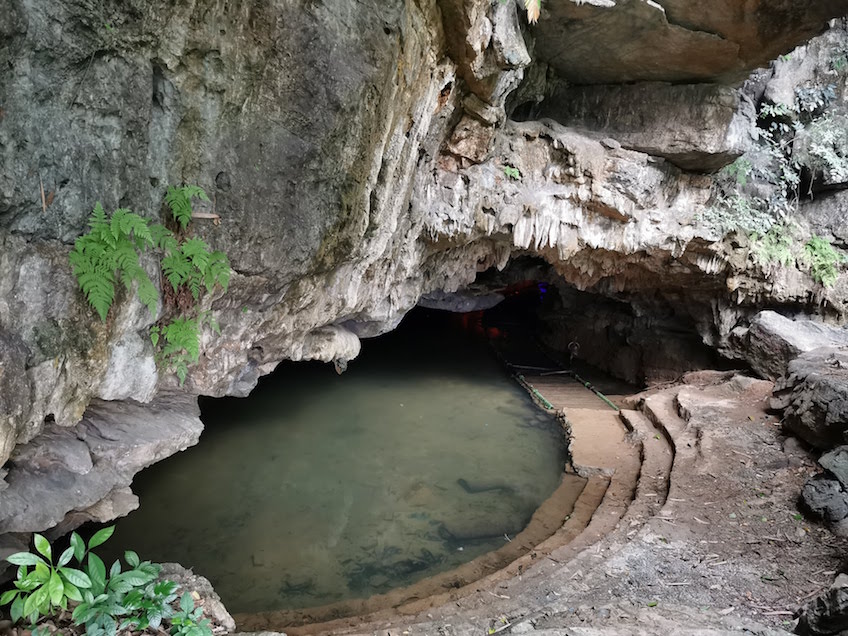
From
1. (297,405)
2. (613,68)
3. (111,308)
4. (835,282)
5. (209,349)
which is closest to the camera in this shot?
(111,308)

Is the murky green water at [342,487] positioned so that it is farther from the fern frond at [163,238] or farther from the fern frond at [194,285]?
the fern frond at [163,238]

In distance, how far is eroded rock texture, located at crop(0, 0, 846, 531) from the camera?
397cm

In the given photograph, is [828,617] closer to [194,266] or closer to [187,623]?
[187,623]

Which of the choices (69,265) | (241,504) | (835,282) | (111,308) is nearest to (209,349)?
(111,308)

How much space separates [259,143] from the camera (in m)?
5.24

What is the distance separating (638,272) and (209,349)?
1105cm

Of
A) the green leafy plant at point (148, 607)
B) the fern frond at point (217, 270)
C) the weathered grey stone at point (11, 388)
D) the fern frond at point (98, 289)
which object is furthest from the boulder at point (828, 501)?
the weathered grey stone at point (11, 388)

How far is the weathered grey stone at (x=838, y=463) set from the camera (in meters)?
6.65

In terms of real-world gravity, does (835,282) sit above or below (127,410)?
above

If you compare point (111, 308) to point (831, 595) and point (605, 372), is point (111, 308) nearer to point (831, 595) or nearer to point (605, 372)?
point (831, 595)

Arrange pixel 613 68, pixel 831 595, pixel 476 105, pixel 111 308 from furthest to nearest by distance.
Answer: pixel 613 68
pixel 476 105
pixel 111 308
pixel 831 595

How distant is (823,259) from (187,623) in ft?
45.3

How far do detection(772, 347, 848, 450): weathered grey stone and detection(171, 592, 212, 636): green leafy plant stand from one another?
8.36 metres

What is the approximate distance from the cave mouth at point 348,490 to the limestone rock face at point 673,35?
754cm
